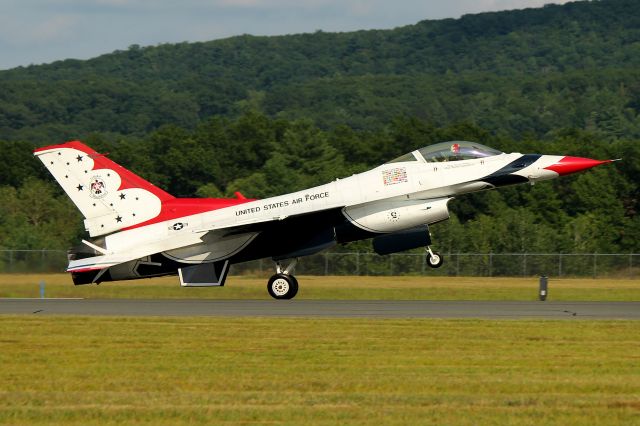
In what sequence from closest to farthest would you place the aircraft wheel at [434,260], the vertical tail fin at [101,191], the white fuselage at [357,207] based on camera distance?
1. the aircraft wheel at [434,260]
2. the white fuselage at [357,207]
3. the vertical tail fin at [101,191]

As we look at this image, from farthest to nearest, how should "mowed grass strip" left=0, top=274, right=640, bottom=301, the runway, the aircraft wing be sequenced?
"mowed grass strip" left=0, top=274, right=640, bottom=301 → the aircraft wing → the runway

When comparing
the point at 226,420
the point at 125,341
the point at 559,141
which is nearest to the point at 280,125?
the point at 559,141

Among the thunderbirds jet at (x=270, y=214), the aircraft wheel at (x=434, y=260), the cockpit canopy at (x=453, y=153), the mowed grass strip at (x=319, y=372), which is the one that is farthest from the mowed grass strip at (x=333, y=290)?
the mowed grass strip at (x=319, y=372)

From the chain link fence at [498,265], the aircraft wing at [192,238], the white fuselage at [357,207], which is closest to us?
the white fuselage at [357,207]

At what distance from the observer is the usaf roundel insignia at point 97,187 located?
27984 mm

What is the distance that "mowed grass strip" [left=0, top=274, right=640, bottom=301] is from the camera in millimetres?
33094

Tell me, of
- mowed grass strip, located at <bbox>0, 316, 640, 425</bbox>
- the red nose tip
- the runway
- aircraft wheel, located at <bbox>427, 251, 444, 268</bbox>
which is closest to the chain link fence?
the runway

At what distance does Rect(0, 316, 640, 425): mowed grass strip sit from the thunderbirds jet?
5.35 m

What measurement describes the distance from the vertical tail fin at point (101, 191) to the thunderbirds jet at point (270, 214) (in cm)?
2

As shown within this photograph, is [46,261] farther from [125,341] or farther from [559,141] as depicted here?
[559,141]

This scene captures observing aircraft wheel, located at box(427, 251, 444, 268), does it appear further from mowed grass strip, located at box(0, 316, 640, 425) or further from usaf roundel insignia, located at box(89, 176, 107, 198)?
usaf roundel insignia, located at box(89, 176, 107, 198)

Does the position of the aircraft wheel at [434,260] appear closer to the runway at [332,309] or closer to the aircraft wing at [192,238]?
the runway at [332,309]

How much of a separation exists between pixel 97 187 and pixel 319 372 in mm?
13825

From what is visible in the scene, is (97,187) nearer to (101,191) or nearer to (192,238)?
(101,191)
